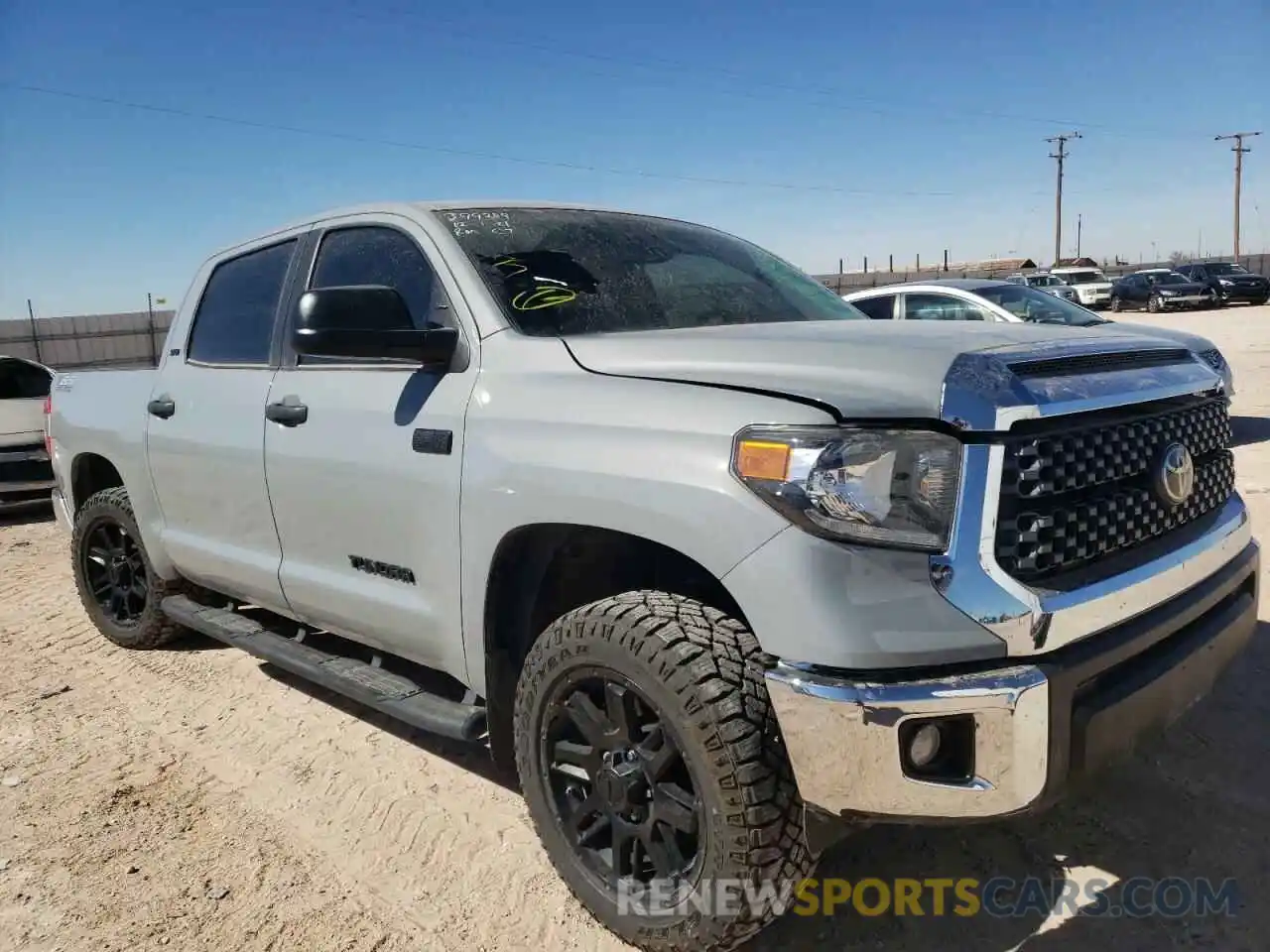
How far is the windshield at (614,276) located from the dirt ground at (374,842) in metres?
1.62

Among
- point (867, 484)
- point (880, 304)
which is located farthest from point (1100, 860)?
point (880, 304)

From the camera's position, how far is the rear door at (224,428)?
3676 mm

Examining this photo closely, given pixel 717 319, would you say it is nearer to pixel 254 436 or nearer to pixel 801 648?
pixel 801 648

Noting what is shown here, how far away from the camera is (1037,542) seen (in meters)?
2.04

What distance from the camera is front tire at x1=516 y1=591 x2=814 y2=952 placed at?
2.10 metres

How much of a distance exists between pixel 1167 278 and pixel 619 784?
1417 inches

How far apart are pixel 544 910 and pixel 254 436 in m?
2.00

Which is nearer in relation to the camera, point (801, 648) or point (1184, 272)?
point (801, 648)

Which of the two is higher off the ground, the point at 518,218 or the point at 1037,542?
the point at 518,218

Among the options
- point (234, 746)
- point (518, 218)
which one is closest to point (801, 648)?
point (518, 218)

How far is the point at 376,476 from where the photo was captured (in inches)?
119

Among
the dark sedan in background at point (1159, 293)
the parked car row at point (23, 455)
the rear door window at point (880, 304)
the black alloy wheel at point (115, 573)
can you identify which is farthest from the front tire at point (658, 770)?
the dark sedan in background at point (1159, 293)

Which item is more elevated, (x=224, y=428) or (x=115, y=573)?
(x=224, y=428)

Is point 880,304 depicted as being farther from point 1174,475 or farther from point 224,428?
point 1174,475
